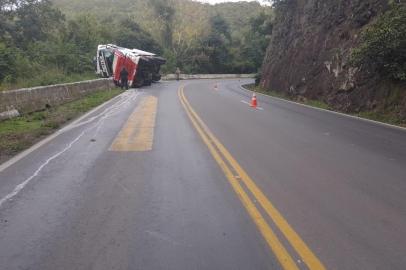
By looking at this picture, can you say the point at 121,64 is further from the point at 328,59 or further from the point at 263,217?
the point at 263,217

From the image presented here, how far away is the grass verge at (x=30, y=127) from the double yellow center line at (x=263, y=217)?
14.3 feet

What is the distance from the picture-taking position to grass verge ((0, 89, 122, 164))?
1130cm

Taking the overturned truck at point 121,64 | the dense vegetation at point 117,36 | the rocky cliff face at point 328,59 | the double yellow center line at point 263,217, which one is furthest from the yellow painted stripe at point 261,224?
the overturned truck at point 121,64

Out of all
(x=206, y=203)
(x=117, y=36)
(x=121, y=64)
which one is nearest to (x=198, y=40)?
(x=117, y=36)

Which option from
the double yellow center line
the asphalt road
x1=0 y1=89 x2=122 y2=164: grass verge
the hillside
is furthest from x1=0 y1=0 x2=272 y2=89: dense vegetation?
the double yellow center line

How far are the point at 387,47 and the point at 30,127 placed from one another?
1190 cm

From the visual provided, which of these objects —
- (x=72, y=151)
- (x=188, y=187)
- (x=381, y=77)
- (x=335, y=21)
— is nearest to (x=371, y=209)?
(x=188, y=187)

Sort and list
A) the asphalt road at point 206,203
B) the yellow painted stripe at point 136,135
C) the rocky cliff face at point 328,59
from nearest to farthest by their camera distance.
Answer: the asphalt road at point 206,203, the yellow painted stripe at point 136,135, the rocky cliff face at point 328,59

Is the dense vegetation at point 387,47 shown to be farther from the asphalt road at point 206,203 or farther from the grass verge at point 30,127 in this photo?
the grass verge at point 30,127

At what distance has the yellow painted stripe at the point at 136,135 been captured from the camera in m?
11.1

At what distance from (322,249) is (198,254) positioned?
1.18 metres

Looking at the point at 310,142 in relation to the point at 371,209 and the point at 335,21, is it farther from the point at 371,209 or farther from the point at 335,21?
the point at 335,21

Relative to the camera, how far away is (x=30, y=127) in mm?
14602

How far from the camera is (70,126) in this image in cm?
1527
